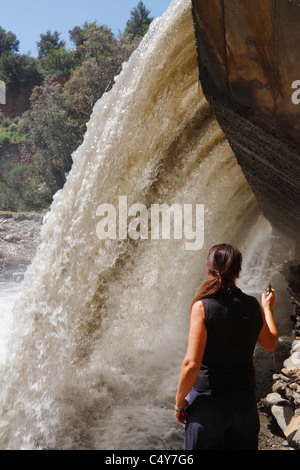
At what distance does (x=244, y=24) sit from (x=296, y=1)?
41 cm

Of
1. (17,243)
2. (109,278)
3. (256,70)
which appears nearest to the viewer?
(256,70)

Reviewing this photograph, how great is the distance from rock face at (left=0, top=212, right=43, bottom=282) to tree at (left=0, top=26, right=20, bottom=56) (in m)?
33.3

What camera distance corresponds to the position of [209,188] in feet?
15.0

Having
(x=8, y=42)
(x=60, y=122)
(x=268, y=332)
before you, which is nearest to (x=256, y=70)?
(x=268, y=332)

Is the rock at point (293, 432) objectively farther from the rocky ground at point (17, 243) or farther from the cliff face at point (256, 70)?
the rocky ground at point (17, 243)

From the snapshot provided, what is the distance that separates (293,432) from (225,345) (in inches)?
49.8

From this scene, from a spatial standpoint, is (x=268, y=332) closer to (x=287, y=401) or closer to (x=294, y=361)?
(x=287, y=401)

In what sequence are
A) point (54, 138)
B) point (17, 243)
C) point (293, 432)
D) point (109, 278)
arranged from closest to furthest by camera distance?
point (293, 432) < point (109, 278) < point (17, 243) < point (54, 138)

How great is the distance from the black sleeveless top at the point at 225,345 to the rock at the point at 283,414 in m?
1.39

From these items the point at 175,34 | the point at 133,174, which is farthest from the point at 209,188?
the point at 175,34

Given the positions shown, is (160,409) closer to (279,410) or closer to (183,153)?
(279,410)

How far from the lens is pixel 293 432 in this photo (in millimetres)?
2520

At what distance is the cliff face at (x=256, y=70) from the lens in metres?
1.97

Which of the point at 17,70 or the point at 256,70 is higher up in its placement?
the point at 17,70
